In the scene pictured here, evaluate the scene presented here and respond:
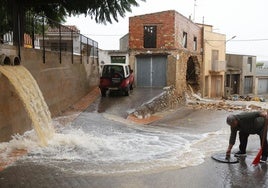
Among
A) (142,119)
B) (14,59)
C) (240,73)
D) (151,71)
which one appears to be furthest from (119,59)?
(240,73)

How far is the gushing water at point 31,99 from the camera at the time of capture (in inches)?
316

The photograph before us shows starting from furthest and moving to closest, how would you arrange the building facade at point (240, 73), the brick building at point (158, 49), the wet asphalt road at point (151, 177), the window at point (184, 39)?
the building facade at point (240, 73) → the window at point (184, 39) → the brick building at point (158, 49) → the wet asphalt road at point (151, 177)

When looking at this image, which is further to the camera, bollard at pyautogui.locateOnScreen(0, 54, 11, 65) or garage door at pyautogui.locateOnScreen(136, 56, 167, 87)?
garage door at pyautogui.locateOnScreen(136, 56, 167, 87)

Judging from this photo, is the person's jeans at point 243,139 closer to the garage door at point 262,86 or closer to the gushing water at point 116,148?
the gushing water at point 116,148

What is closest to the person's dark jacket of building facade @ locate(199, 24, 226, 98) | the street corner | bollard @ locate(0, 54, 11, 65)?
bollard @ locate(0, 54, 11, 65)

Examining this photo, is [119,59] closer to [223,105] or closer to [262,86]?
[223,105]

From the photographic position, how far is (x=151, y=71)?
22.2 metres

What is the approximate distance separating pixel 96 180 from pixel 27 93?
3749 millimetres

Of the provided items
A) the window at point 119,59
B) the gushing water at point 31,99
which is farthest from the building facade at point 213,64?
the gushing water at point 31,99

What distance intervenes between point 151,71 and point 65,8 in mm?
12000

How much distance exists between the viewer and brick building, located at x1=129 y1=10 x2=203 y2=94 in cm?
2134

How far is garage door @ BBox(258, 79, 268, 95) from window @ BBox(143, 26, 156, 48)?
2580 cm

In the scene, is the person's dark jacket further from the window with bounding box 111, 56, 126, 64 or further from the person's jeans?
the window with bounding box 111, 56, 126, 64

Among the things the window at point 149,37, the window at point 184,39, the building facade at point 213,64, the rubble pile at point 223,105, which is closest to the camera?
the rubble pile at point 223,105
